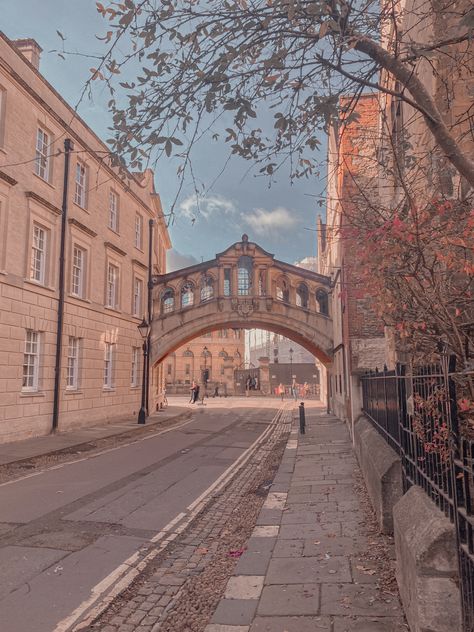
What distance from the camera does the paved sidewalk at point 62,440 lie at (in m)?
12.2

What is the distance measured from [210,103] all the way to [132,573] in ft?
14.5

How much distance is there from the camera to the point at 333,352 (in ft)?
85.7

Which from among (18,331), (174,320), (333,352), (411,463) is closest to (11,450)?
(18,331)

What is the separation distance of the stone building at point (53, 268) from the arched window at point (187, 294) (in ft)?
14.2

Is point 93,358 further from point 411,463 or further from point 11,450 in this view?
point 411,463

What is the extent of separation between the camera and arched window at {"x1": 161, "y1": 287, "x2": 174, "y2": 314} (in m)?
27.9

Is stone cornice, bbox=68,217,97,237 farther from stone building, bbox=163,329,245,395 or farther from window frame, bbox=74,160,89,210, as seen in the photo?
stone building, bbox=163,329,245,395

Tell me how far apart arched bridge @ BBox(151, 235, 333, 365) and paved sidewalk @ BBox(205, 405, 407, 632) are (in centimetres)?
1926

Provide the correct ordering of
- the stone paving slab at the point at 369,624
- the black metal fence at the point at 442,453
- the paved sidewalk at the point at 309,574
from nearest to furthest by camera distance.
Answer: the black metal fence at the point at 442,453 < the stone paving slab at the point at 369,624 < the paved sidewalk at the point at 309,574

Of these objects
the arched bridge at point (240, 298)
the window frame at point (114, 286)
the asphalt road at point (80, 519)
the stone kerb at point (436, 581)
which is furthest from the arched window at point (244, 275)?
the stone kerb at point (436, 581)

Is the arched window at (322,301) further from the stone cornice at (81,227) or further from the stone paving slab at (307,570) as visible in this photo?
the stone paving slab at (307,570)

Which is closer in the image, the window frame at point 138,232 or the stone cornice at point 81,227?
the stone cornice at point 81,227

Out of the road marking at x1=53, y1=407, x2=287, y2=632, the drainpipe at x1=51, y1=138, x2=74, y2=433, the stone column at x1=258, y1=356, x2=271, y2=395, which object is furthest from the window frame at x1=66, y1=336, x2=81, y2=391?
the stone column at x1=258, y1=356, x2=271, y2=395

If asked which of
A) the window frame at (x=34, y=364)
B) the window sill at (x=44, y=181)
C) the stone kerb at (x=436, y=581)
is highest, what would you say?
the window sill at (x=44, y=181)
